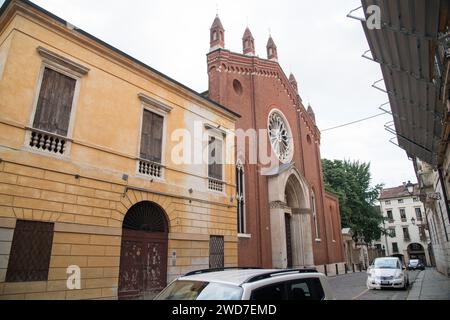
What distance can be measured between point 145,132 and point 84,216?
379cm

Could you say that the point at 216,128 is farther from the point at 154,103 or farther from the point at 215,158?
the point at 154,103

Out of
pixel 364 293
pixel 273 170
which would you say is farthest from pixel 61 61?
pixel 364 293

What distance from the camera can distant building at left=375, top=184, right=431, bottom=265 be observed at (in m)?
56.2

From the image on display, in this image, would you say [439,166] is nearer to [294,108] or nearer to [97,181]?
[97,181]

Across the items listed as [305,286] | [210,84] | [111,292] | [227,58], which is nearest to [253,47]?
[227,58]

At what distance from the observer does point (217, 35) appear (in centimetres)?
2067

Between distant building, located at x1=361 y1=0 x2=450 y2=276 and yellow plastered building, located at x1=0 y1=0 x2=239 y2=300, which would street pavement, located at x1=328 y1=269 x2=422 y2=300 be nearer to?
distant building, located at x1=361 y1=0 x2=450 y2=276

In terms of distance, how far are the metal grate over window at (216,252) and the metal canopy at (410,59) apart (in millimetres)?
8378

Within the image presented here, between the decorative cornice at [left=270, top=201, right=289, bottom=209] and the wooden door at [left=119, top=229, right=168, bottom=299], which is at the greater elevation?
the decorative cornice at [left=270, top=201, right=289, bottom=209]

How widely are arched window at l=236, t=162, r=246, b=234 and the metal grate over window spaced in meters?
4.00

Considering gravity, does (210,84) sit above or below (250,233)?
above

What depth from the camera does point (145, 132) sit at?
11.4 m

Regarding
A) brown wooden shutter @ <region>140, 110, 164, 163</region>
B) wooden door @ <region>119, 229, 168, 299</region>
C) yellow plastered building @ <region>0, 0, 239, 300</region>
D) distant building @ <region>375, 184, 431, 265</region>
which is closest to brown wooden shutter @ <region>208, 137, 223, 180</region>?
yellow plastered building @ <region>0, 0, 239, 300</region>

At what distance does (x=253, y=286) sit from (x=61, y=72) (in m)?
8.55
